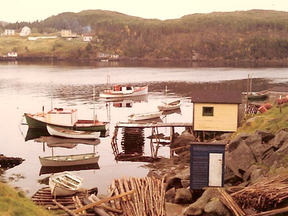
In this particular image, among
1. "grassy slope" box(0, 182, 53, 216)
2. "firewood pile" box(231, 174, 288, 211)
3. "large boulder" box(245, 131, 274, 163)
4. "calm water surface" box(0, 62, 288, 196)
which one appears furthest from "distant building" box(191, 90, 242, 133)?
"grassy slope" box(0, 182, 53, 216)

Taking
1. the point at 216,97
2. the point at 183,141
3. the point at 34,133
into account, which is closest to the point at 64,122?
the point at 34,133

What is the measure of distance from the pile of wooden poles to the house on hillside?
20.0 meters

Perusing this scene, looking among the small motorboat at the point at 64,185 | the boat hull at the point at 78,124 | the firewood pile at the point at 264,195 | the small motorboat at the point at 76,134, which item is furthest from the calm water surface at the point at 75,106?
the firewood pile at the point at 264,195

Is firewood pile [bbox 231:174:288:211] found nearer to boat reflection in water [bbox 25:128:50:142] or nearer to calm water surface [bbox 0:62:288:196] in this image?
calm water surface [bbox 0:62:288:196]

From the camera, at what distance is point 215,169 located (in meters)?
24.3

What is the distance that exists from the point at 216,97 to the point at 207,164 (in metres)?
17.5

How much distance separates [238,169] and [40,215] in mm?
12032

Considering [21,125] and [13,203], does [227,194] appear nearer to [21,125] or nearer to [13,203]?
[13,203]

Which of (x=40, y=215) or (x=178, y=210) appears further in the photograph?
(x=178, y=210)

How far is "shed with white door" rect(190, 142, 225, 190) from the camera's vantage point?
79.0ft

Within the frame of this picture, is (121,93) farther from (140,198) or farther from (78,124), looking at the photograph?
(140,198)

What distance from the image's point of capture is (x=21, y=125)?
61.7 meters

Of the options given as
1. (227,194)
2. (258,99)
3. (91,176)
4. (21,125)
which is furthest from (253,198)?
(258,99)

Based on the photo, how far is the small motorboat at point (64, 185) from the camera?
88.7 feet
